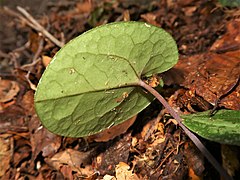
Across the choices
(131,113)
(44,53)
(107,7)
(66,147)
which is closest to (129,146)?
(131,113)

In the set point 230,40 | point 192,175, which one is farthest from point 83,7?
point 192,175

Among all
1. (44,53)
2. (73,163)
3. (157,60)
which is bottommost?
(73,163)

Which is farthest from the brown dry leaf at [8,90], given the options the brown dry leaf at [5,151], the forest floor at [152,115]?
the brown dry leaf at [5,151]

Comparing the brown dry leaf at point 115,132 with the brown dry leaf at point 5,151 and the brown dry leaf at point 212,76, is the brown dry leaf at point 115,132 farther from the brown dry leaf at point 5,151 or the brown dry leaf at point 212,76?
the brown dry leaf at point 5,151

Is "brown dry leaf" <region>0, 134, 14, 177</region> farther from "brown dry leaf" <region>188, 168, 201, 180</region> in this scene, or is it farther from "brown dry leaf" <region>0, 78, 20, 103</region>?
"brown dry leaf" <region>188, 168, 201, 180</region>

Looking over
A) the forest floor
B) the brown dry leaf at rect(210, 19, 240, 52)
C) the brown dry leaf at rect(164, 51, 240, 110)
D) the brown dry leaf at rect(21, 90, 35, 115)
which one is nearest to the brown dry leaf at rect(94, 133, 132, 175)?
the forest floor

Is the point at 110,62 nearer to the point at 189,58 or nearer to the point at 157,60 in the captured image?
the point at 157,60

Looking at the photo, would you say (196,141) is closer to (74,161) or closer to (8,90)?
(74,161)
